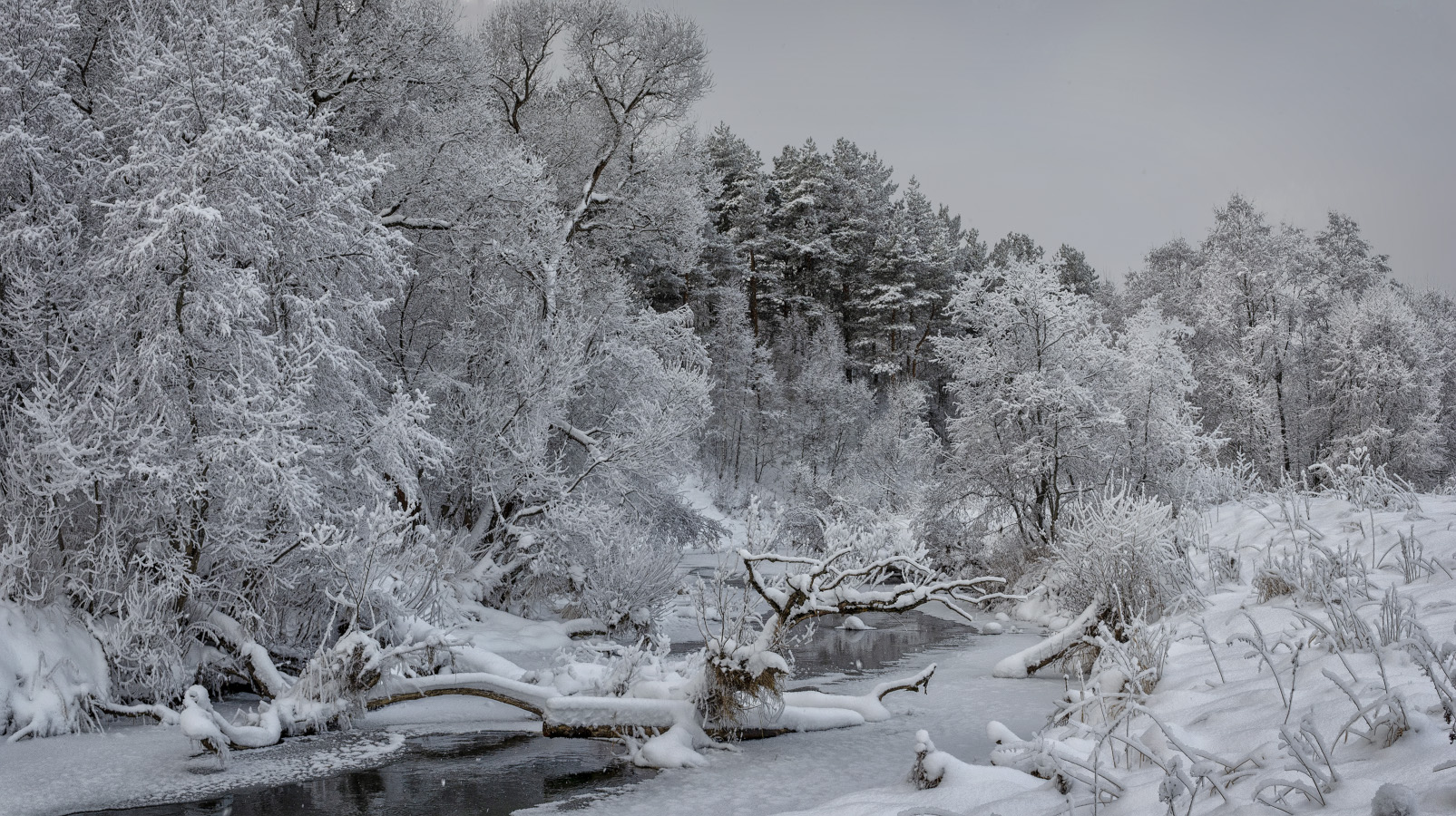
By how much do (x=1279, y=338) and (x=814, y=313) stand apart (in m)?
20.6

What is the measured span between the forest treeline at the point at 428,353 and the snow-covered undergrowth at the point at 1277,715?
471cm

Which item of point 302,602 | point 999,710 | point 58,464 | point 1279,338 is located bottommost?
point 999,710

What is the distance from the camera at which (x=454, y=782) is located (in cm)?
722

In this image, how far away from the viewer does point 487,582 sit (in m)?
14.9

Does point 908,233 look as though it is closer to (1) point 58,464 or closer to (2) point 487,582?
(2) point 487,582

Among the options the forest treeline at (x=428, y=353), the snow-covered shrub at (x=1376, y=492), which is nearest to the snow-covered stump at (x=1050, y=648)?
the snow-covered shrub at (x=1376, y=492)

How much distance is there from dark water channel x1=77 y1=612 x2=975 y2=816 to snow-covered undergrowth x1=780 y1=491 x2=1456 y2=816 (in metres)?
2.69

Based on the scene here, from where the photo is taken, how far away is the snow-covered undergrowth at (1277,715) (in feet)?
8.75

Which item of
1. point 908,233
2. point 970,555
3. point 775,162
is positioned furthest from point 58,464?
point 775,162

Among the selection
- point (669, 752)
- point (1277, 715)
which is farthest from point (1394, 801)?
point (669, 752)

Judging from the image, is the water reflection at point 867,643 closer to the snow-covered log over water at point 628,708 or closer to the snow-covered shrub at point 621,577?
the snow-covered log over water at point 628,708

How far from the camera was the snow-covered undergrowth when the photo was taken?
267 cm

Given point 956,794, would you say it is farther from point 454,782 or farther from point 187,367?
point 187,367

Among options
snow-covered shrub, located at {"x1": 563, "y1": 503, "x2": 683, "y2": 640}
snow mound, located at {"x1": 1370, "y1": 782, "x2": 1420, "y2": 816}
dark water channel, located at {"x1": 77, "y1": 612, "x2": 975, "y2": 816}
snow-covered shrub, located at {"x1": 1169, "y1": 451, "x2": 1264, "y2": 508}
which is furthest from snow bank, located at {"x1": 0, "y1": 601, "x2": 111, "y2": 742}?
snow-covered shrub, located at {"x1": 1169, "y1": 451, "x2": 1264, "y2": 508}
